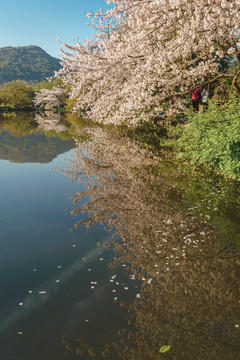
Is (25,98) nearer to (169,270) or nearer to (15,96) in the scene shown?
(15,96)

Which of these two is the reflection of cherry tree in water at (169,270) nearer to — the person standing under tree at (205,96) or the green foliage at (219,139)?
the green foliage at (219,139)

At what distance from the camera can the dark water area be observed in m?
4.29

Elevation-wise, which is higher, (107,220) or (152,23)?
(152,23)

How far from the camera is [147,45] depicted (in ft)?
36.8

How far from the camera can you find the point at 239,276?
5719 mm

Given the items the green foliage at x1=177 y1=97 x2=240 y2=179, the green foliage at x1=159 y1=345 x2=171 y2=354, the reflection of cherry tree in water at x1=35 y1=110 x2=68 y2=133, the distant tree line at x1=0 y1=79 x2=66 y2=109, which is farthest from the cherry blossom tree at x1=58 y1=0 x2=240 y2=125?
the distant tree line at x1=0 y1=79 x2=66 y2=109

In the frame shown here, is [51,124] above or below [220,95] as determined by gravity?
below

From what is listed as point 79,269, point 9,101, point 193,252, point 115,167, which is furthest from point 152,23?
point 9,101

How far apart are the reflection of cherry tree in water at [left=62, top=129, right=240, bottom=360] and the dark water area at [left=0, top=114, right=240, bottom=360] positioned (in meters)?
0.02

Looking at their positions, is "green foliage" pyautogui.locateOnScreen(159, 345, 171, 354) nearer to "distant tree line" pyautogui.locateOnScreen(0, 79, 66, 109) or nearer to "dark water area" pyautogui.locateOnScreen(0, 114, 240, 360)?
"dark water area" pyautogui.locateOnScreen(0, 114, 240, 360)

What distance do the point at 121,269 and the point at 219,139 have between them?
7.84 metres

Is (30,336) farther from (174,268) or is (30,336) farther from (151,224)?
(151,224)

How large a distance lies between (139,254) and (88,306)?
2.09 m

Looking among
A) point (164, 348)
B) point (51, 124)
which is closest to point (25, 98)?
point (51, 124)
